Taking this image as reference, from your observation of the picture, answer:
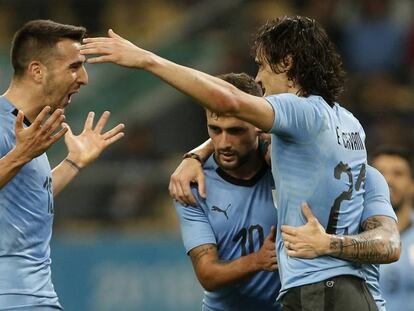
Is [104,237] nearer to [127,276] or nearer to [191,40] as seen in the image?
[127,276]

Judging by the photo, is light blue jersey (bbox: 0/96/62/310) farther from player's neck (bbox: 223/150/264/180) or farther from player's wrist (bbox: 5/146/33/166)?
player's neck (bbox: 223/150/264/180)

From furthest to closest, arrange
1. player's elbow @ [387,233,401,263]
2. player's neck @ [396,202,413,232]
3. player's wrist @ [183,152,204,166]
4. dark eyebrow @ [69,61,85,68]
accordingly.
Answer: player's neck @ [396,202,413,232], player's wrist @ [183,152,204,166], dark eyebrow @ [69,61,85,68], player's elbow @ [387,233,401,263]

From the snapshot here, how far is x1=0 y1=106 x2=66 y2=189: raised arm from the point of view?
5535 millimetres

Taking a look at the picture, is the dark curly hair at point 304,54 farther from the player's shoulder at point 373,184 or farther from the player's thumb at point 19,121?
the player's thumb at point 19,121

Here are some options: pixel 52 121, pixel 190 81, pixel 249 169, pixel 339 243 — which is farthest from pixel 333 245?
pixel 52 121

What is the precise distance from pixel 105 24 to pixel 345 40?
3156mm

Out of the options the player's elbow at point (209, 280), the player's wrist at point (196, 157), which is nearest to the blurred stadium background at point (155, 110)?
the player's wrist at point (196, 157)

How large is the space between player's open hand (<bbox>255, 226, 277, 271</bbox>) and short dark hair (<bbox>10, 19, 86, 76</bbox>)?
1580 mm

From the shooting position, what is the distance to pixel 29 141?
5.55m

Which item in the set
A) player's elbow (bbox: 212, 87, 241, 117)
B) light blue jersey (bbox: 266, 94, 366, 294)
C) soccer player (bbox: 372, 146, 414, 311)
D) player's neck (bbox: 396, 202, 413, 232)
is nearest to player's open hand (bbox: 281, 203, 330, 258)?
light blue jersey (bbox: 266, 94, 366, 294)

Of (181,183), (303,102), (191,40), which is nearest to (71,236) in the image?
(191,40)

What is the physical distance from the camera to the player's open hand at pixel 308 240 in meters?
5.21

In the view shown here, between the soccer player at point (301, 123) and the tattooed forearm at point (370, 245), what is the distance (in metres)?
0.09

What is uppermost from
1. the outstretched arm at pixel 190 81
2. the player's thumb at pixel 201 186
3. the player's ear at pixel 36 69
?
the player's ear at pixel 36 69
